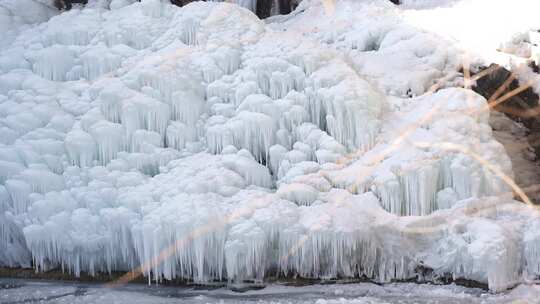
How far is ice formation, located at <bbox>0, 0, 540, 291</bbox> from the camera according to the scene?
214 inches

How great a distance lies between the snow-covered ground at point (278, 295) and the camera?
5.05 metres

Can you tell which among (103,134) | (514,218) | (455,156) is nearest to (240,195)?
(103,134)

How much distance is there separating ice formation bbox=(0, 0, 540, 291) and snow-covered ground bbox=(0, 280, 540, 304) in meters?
0.15

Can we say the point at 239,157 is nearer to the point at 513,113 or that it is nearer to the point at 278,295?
the point at 278,295

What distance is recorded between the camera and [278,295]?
532 cm

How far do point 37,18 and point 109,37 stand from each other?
1550mm

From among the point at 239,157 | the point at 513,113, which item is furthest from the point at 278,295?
the point at 513,113

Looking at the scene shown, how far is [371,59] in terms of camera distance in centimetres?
698

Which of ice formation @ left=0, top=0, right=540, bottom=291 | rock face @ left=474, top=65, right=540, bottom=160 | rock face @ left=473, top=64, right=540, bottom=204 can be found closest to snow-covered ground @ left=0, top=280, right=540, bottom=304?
ice formation @ left=0, top=0, right=540, bottom=291

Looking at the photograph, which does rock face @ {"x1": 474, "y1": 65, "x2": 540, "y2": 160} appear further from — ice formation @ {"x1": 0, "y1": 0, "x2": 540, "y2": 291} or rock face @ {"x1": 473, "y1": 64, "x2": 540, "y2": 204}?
ice formation @ {"x1": 0, "y1": 0, "x2": 540, "y2": 291}

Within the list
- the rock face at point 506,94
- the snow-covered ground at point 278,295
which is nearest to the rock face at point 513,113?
the rock face at point 506,94

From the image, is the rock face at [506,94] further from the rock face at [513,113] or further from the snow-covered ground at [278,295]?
the snow-covered ground at [278,295]

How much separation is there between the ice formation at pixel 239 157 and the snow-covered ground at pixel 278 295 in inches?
6.0

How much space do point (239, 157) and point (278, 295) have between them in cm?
146
